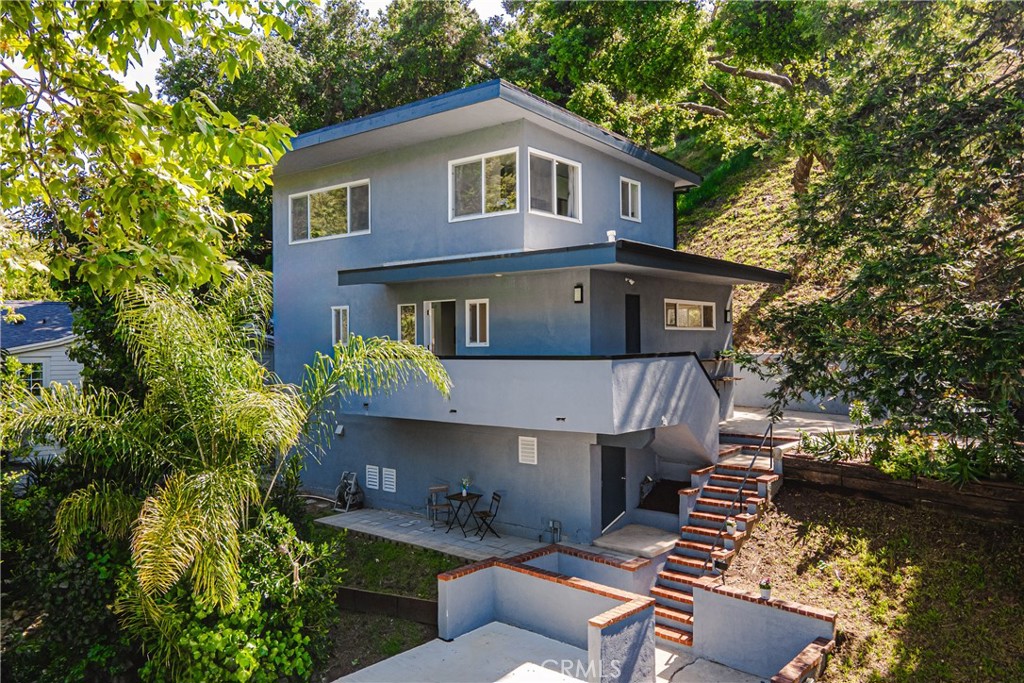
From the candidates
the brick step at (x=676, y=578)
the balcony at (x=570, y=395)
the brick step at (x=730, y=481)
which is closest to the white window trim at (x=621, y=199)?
the balcony at (x=570, y=395)

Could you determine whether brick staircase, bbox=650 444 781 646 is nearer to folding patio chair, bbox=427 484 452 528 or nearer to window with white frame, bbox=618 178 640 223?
folding patio chair, bbox=427 484 452 528

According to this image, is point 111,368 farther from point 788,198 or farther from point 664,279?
point 788,198

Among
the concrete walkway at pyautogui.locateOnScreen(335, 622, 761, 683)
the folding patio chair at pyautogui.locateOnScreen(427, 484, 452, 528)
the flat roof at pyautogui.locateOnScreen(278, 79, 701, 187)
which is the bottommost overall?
the concrete walkway at pyautogui.locateOnScreen(335, 622, 761, 683)

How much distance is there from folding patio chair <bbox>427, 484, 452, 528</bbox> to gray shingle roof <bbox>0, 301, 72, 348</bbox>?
47.9ft

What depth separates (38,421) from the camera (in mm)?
7684

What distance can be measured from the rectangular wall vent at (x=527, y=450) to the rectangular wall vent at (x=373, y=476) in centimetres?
406

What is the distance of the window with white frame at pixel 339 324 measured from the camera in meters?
16.6

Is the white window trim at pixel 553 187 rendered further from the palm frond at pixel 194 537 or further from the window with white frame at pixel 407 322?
the palm frond at pixel 194 537

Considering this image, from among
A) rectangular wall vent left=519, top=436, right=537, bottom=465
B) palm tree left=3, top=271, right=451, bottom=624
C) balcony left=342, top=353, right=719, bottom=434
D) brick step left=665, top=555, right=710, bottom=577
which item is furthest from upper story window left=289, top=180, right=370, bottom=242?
brick step left=665, top=555, right=710, bottom=577

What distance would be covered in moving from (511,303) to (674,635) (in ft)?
21.9

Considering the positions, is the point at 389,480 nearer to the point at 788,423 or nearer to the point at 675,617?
the point at 675,617

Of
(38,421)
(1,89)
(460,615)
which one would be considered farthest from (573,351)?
(1,89)

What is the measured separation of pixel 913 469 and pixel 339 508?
11.5 metres

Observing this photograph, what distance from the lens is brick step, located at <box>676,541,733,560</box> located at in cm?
1145
